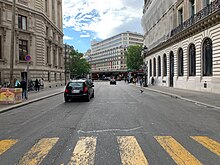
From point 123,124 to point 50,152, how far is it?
3428 millimetres

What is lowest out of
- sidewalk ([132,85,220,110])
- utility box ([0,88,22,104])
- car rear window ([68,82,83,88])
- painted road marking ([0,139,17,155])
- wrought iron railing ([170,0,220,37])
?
painted road marking ([0,139,17,155])

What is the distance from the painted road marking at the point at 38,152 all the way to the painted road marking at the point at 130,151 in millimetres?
1652

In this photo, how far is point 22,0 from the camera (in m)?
33.6

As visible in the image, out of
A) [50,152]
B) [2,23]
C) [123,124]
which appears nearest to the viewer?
[50,152]

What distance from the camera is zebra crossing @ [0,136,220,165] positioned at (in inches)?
180

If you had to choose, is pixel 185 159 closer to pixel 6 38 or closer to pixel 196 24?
pixel 196 24

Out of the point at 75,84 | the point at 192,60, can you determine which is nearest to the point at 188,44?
the point at 192,60

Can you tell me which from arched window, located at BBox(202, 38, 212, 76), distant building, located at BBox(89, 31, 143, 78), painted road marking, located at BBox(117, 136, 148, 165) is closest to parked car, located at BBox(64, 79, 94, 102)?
painted road marking, located at BBox(117, 136, 148, 165)

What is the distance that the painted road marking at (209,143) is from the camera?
17.5ft

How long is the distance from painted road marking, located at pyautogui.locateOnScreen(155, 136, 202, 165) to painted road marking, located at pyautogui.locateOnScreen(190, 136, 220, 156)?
2.01 feet

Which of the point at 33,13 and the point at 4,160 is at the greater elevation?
the point at 33,13

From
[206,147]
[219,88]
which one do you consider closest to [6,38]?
[219,88]

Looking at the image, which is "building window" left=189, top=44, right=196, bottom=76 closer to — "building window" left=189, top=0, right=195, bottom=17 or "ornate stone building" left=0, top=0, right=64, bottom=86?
"building window" left=189, top=0, right=195, bottom=17

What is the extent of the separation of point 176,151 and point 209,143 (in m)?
1.18
